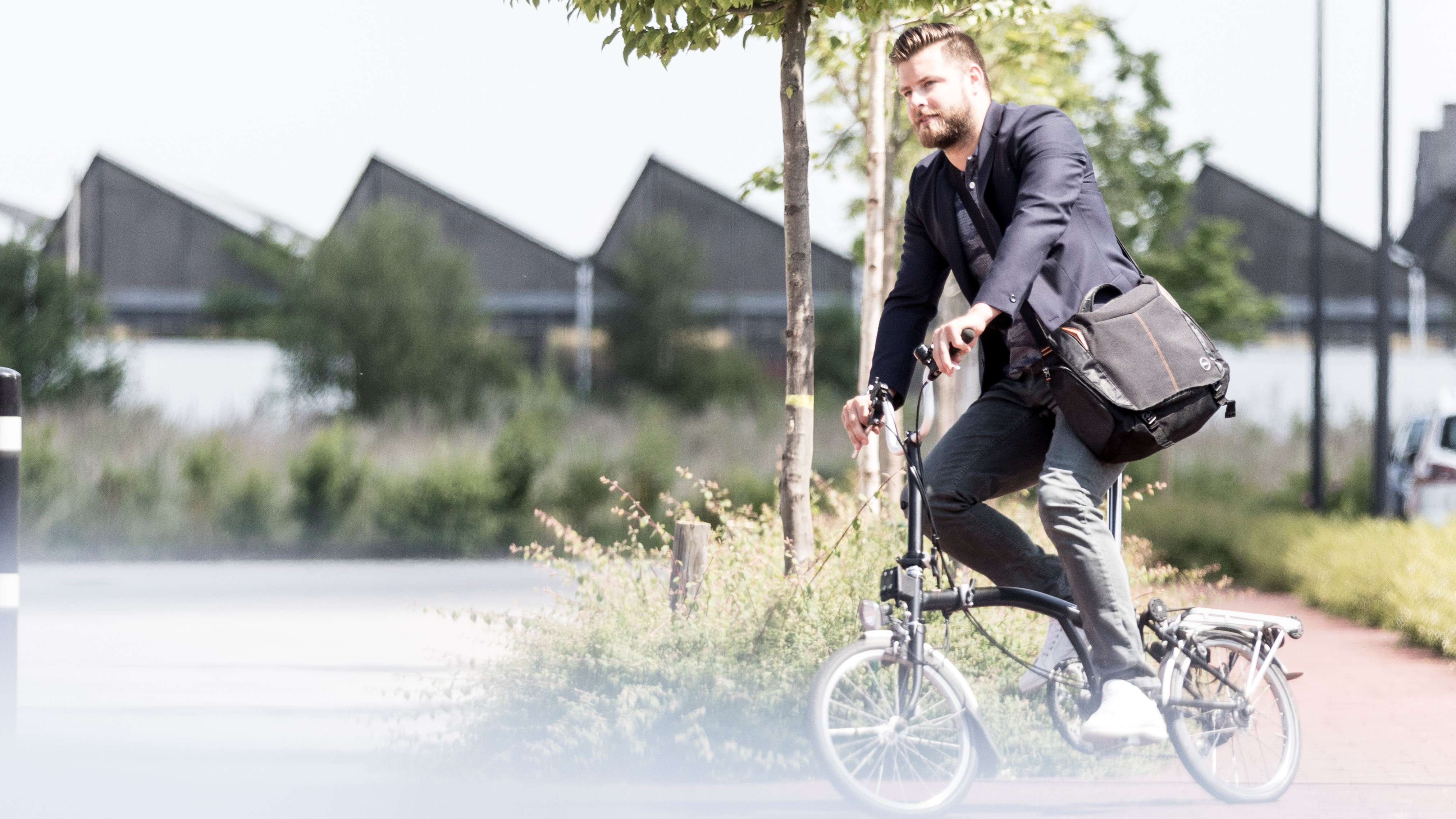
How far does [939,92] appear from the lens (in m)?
3.45

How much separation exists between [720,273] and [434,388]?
7.35 meters

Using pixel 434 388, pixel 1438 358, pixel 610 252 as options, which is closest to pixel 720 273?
pixel 610 252

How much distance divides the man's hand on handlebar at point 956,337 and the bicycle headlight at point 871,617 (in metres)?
0.62

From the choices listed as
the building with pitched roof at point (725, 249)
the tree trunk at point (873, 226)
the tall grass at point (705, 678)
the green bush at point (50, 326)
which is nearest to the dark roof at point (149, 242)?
the green bush at point (50, 326)

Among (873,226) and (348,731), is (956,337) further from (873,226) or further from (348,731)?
(873,226)

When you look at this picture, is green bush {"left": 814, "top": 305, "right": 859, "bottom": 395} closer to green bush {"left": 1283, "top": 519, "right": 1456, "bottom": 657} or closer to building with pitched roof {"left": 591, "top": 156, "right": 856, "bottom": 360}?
building with pitched roof {"left": 591, "top": 156, "right": 856, "bottom": 360}

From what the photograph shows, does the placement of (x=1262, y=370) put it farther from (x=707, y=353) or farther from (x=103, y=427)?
(x=103, y=427)

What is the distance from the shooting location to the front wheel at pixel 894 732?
3215 mm

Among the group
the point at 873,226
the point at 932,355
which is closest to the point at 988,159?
the point at 932,355

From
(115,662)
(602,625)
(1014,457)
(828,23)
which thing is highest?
(828,23)

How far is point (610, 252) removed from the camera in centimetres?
2716

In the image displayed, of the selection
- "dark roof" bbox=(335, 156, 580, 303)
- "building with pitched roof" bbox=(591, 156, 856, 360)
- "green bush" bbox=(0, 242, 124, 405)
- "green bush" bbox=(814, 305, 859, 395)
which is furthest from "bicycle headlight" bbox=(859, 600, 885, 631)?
"green bush" bbox=(814, 305, 859, 395)

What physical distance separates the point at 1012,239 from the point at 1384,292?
10.5m

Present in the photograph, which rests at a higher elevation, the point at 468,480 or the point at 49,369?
the point at 49,369
